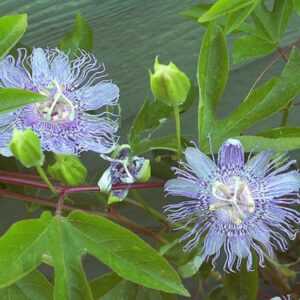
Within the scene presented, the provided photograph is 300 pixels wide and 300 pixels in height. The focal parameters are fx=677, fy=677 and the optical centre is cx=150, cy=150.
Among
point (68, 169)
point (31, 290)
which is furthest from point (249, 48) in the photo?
point (31, 290)

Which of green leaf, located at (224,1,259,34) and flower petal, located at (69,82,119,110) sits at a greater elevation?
green leaf, located at (224,1,259,34)

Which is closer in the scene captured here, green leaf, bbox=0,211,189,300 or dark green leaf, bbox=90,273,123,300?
green leaf, bbox=0,211,189,300

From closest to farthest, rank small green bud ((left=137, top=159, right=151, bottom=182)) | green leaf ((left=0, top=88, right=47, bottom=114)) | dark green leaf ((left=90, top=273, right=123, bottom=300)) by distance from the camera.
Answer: green leaf ((left=0, top=88, right=47, bottom=114)) < small green bud ((left=137, top=159, right=151, bottom=182)) < dark green leaf ((left=90, top=273, right=123, bottom=300))

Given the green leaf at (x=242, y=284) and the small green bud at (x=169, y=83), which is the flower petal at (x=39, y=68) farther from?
the green leaf at (x=242, y=284)

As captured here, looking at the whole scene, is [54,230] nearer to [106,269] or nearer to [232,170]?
[232,170]

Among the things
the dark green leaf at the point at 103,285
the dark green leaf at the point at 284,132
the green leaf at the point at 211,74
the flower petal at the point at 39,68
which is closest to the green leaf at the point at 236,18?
the green leaf at the point at 211,74

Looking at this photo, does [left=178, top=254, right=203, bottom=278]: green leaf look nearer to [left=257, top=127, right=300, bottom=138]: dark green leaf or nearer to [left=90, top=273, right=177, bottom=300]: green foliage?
[left=90, top=273, right=177, bottom=300]: green foliage

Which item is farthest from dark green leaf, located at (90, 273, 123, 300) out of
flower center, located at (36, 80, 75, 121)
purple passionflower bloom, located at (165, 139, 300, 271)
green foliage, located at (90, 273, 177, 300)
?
flower center, located at (36, 80, 75, 121)
